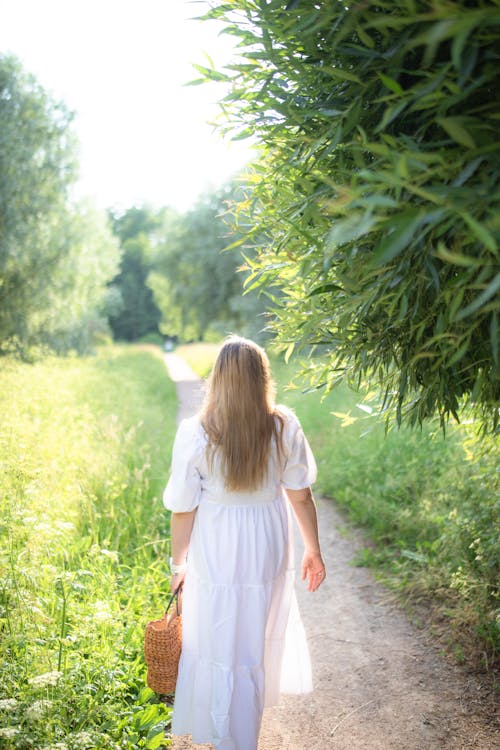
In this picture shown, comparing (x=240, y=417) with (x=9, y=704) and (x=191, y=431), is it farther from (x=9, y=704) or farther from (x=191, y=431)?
(x=9, y=704)

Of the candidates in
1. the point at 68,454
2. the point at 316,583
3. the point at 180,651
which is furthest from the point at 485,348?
the point at 68,454

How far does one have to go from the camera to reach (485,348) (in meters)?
2.47

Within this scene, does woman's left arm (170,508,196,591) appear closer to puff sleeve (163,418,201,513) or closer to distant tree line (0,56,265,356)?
puff sleeve (163,418,201,513)

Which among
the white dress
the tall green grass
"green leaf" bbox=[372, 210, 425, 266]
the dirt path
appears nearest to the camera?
"green leaf" bbox=[372, 210, 425, 266]

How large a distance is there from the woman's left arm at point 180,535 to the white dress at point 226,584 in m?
0.04

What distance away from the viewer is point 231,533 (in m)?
3.08

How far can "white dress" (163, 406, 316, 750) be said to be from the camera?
119 inches

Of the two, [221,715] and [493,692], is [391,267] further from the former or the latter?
[493,692]

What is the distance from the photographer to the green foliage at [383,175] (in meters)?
1.50

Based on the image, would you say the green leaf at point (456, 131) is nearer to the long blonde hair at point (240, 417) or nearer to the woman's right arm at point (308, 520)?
the long blonde hair at point (240, 417)

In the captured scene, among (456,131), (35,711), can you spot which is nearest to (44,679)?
(35,711)

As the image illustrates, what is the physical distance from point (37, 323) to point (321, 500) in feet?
49.4

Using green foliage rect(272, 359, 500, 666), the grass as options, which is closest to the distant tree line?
green foliage rect(272, 359, 500, 666)

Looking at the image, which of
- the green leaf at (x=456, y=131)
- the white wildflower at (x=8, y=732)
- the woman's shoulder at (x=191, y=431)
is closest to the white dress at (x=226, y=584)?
the woman's shoulder at (x=191, y=431)
